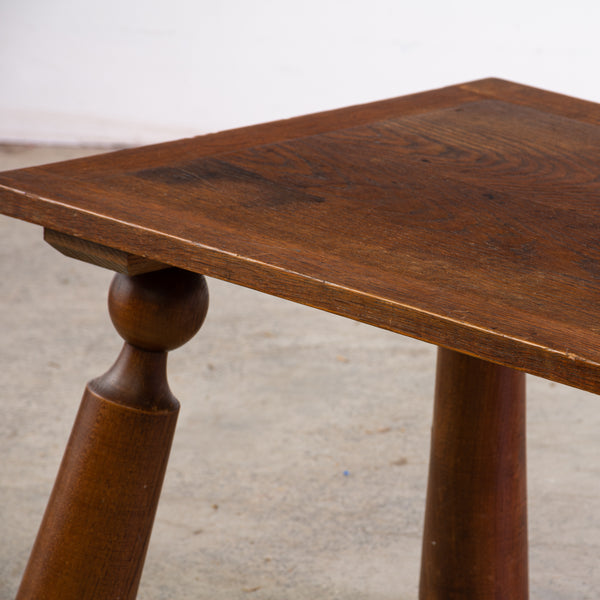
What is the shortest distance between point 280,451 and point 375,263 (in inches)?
36.7

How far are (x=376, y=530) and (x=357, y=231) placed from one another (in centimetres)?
75

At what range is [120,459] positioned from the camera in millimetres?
755

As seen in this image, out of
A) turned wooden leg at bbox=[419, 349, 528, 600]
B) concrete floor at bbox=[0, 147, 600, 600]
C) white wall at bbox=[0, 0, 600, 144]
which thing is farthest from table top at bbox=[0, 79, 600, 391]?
white wall at bbox=[0, 0, 600, 144]

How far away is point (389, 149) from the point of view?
85 centimetres

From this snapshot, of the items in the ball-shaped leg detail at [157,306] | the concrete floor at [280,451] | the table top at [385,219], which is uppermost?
the table top at [385,219]

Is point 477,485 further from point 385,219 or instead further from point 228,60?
point 228,60

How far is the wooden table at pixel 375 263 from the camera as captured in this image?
0.54 meters

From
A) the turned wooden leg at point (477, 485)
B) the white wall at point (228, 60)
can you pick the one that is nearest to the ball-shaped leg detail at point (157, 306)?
the turned wooden leg at point (477, 485)

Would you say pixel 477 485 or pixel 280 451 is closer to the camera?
pixel 477 485

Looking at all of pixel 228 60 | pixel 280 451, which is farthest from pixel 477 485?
pixel 228 60

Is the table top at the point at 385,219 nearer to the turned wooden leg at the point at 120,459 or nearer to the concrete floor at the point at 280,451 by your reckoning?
the turned wooden leg at the point at 120,459

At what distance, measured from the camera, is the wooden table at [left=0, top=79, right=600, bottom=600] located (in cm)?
54

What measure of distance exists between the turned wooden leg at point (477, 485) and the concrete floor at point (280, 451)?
19 cm

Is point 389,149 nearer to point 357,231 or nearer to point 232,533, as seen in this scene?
point 357,231
